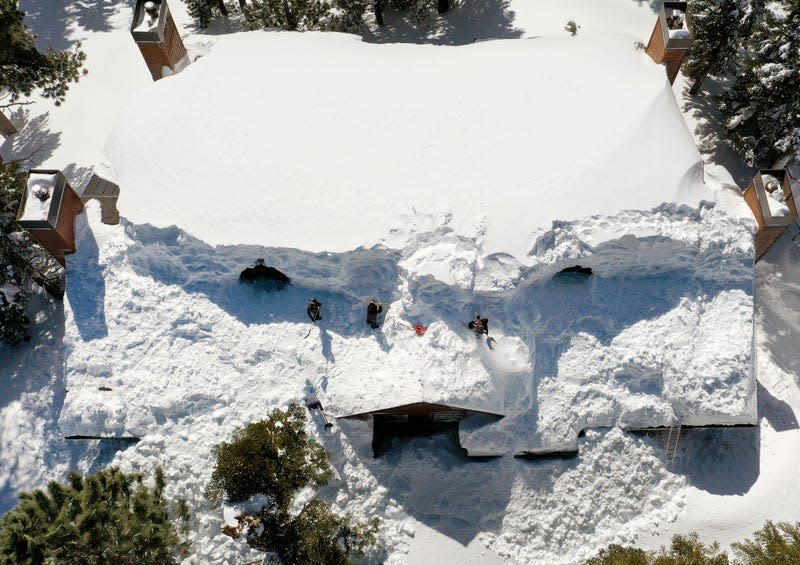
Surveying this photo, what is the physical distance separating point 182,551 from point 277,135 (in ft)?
40.9

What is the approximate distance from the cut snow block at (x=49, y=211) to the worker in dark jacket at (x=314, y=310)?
8.06m

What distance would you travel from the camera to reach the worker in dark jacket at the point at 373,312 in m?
16.3

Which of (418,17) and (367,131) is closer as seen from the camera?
(367,131)

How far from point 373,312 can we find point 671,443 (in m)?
10.3

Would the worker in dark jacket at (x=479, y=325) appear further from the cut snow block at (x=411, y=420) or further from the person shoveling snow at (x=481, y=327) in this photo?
the cut snow block at (x=411, y=420)

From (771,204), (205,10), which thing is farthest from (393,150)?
(205,10)

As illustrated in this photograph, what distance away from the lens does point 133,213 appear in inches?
653

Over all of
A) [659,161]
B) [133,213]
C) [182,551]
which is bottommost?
[182,551]

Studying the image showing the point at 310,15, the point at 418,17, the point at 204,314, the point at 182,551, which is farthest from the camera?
A: the point at 418,17

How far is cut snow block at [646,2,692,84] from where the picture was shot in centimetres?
1836

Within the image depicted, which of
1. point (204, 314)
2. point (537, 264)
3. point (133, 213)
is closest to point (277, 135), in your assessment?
point (133, 213)

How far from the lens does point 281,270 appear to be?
55.1 feet

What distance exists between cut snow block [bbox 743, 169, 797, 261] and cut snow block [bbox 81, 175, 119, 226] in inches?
811

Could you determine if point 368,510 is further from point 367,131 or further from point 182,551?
point 367,131
